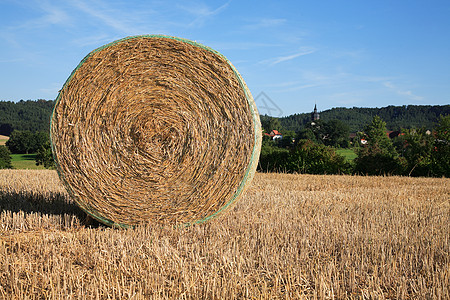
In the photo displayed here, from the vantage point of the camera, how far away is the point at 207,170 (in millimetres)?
4906

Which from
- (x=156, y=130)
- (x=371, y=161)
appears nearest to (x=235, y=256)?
(x=156, y=130)

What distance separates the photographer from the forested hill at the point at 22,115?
49906 mm

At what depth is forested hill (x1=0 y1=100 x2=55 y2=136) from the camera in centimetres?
4991

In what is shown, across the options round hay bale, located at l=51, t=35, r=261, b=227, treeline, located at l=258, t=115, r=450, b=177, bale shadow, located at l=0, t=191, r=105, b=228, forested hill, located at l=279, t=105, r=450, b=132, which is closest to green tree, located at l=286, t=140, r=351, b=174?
treeline, located at l=258, t=115, r=450, b=177

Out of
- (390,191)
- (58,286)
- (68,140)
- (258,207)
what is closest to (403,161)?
(390,191)

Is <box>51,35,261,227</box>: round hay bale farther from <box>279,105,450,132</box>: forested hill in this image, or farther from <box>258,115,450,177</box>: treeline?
<box>279,105,450,132</box>: forested hill

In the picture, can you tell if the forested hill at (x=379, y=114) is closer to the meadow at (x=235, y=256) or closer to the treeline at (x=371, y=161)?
the treeline at (x=371, y=161)

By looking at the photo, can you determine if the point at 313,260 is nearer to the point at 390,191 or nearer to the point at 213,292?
the point at 213,292

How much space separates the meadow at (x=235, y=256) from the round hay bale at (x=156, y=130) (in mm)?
429

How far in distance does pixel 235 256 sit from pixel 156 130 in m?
1.95

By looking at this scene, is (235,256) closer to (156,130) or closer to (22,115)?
(156,130)

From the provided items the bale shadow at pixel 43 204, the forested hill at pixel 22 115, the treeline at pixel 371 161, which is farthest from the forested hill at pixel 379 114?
the bale shadow at pixel 43 204

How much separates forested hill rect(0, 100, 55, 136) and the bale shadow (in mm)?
43523

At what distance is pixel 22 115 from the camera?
55.1m
